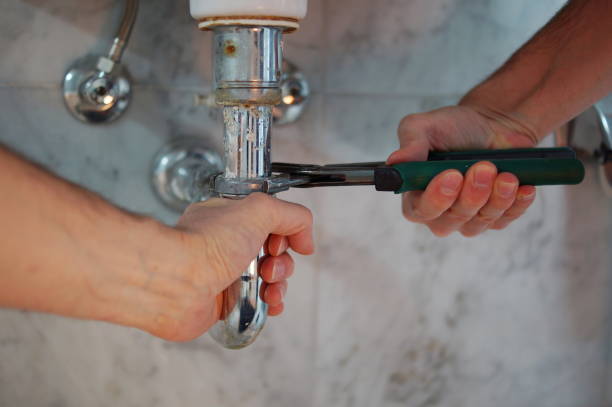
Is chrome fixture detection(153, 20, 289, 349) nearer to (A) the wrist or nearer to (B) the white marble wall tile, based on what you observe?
(A) the wrist

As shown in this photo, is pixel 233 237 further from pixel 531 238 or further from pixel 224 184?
pixel 531 238

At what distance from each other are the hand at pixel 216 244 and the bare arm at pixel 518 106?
133mm

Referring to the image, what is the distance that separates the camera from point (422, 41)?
2.18 feet

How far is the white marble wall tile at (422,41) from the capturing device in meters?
0.64

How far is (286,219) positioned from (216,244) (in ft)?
0.19

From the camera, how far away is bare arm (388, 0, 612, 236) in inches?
22.5

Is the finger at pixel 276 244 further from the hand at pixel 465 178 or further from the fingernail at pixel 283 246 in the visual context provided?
the hand at pixel 465 178

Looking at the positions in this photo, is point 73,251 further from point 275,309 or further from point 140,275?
point 275,309

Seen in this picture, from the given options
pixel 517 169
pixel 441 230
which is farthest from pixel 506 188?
pixel 441 230

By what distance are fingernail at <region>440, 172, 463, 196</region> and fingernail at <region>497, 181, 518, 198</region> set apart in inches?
1.1

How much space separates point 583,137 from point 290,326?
370mm

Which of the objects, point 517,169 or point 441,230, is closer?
point 517,169

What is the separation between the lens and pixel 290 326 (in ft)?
2.20

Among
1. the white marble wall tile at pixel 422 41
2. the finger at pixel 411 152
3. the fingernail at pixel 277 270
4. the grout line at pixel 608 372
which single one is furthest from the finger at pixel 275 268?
the grout line at pixel 608 372
